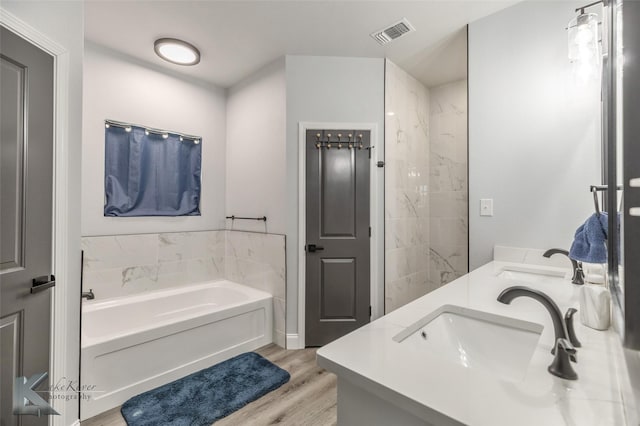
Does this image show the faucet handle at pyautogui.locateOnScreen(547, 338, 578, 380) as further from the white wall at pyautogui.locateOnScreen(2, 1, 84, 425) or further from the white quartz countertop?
the white wall at pyautogui.locateOnScreen(2, 1, 84, 425)

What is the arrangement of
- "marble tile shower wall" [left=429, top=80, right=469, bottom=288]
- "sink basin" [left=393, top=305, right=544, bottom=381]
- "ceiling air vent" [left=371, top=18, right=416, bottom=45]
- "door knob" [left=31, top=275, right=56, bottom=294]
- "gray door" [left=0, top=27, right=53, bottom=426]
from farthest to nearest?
"marble tile shower wall" [left=429, top=80, right=469, bottom=288] < "ceiling air vent" [left=371, top=18, right=416, bottom=45] < "door knob" [left=31, top=275, right=56, bottom=294] < "gray door" [left=0, top=27, right=53, bottom=426] < "sink basin" [left=393, top=305, right=544, bottom=381]

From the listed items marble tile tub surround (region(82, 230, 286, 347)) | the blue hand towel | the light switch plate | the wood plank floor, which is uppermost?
the light switch plate

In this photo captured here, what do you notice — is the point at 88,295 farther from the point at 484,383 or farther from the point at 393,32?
the point at 393,32

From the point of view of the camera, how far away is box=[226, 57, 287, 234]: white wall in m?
2.83

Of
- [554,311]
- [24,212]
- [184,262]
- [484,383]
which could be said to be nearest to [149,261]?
[184,262]

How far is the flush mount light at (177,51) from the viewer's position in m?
2.54

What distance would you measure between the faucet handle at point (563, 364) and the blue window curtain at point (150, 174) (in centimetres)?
325

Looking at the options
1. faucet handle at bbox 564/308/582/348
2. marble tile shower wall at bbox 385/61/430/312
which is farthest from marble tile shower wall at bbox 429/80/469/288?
faucet handle at bbox 564/308/582/348

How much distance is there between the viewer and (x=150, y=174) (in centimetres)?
296

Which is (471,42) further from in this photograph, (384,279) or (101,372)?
(101,372)

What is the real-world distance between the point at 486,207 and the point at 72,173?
2663mm

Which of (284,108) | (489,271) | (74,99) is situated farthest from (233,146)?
(489,271)

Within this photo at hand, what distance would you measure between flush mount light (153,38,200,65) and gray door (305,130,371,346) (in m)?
1.31

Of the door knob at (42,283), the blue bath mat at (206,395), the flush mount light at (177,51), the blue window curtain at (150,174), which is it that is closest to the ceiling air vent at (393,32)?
the flush mount light at (177,51)
